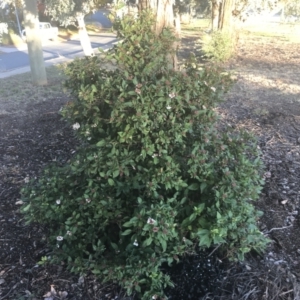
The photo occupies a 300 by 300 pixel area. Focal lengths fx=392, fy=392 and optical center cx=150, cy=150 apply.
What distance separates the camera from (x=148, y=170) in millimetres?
2297

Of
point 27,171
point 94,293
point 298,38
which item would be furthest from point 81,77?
point 298,38

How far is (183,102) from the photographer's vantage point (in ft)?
7.57

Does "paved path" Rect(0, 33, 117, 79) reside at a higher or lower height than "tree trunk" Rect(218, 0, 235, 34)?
lower

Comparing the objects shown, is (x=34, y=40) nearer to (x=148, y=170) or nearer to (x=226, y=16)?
(x=226, y=16)

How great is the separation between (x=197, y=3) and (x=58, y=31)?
12561 mm

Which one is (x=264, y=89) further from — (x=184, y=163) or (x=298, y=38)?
(x=298, y=38)

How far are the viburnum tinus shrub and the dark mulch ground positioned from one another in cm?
22

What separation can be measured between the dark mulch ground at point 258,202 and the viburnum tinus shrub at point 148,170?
0.72ft

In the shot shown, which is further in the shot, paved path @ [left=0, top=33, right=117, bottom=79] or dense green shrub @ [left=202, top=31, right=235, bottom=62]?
paved path @ [left=0, top=33, right=117, bottom=79]

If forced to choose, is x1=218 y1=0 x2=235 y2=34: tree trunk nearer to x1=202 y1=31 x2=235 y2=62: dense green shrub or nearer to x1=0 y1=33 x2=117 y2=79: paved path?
x1=202 y1=31 x2=235 y2=62: dense green shrub

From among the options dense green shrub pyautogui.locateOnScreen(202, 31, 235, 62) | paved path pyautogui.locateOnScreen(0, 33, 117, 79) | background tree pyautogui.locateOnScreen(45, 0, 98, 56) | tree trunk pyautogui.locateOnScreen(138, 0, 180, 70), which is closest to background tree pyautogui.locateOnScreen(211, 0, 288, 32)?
dense green shrub pyautogui.locateOnScreen(202, 31, 235, 62)

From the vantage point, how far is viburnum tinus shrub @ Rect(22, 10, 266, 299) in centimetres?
224

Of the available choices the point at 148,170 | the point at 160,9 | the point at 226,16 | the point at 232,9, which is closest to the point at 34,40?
the point at 160,9

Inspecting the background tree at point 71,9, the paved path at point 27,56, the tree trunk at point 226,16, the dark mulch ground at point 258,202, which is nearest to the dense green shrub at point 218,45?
the tree trunk at point 226,16
